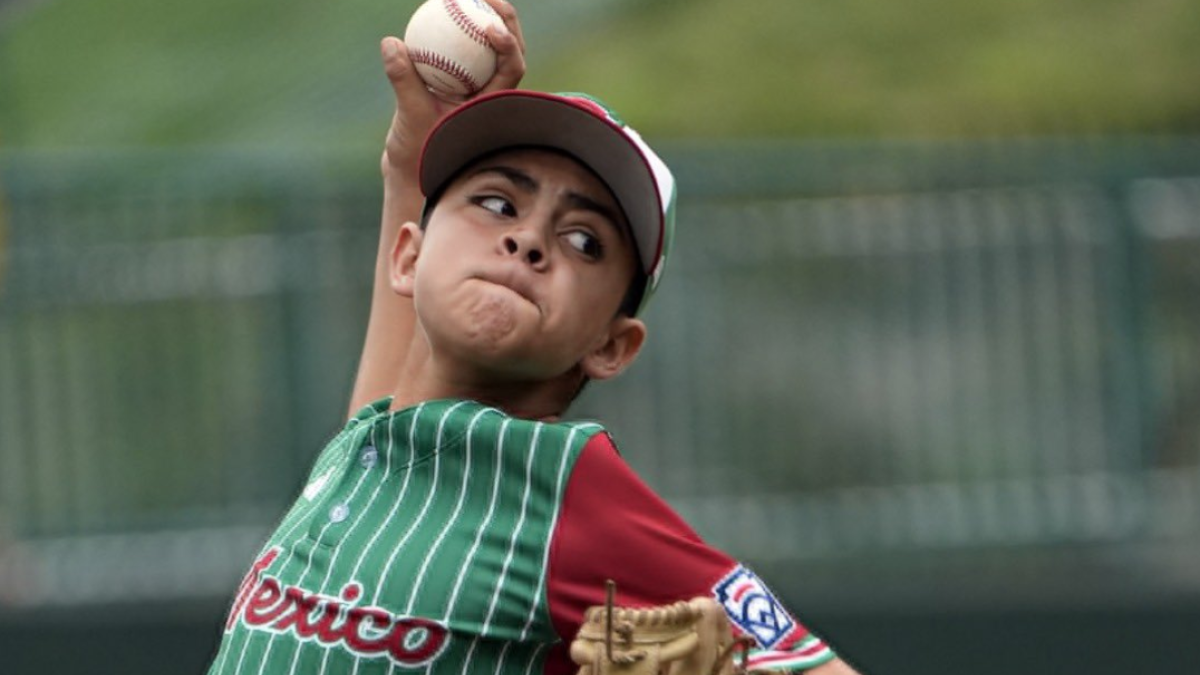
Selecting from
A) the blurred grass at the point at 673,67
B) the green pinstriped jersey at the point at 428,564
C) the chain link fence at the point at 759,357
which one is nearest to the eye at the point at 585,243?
the green pinstriped jersey at the point at 428,564

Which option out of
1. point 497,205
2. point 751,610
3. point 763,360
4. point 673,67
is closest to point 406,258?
point 497,205

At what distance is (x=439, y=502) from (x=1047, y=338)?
239 inches

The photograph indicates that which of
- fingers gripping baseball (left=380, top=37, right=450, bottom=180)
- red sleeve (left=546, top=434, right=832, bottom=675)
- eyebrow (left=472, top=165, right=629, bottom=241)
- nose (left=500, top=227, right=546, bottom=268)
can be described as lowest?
red sleeve (left=546, top=434, right=832, bottom=675)

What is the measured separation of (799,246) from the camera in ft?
28.6

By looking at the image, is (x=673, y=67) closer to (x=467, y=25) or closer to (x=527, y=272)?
(x=467, y=25)

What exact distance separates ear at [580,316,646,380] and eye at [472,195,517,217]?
19 centimetres

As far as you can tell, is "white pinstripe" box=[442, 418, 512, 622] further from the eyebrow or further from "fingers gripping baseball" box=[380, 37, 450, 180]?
"fingers gripping baseball" box=[380, 37, 450, 180]

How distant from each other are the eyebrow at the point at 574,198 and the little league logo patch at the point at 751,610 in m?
0.47

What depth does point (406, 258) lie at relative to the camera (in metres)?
3.06

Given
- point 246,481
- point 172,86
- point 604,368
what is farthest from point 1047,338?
point 604,368

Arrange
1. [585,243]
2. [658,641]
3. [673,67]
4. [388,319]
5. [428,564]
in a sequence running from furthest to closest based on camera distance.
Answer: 1. [673,67]
2. [388,319]
3. [585,243]
4. [428,564]
5. [658,641]

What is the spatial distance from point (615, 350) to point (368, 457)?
0.34 m

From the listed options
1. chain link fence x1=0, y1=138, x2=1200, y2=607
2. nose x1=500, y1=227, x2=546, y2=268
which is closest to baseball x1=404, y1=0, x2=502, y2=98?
nose x1=500, y1=227, x2=546, y2=268

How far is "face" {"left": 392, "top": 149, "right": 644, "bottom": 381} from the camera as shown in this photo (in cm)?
281
